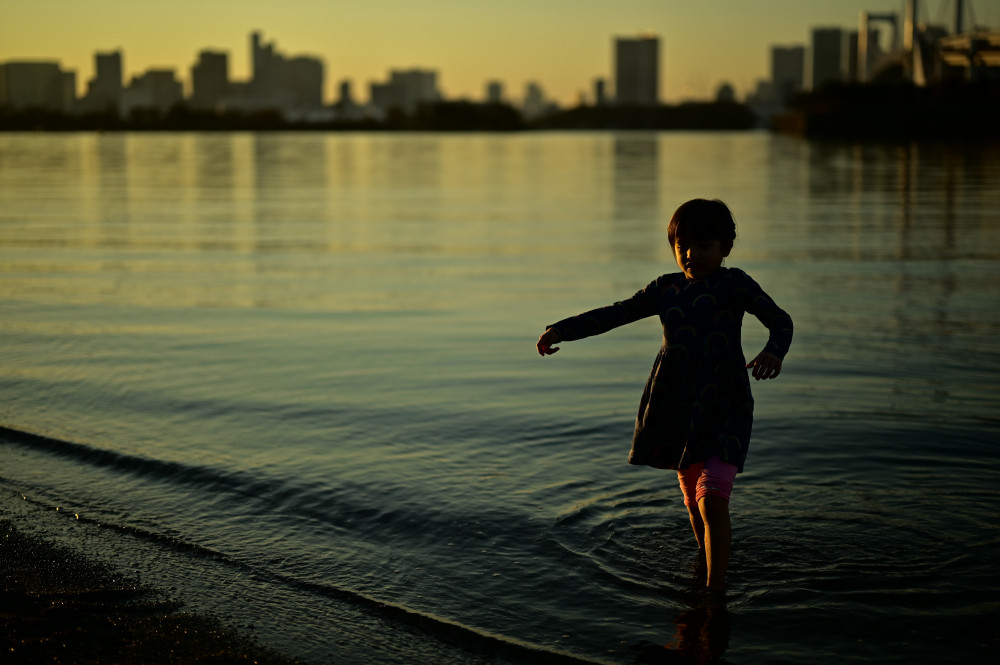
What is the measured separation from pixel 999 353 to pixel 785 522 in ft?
15.0

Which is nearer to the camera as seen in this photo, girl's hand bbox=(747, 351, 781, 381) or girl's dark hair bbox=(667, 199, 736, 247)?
girl's hand bbox=(747, 351, 781, 381)

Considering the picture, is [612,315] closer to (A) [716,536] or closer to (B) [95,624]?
(A) [716,536]

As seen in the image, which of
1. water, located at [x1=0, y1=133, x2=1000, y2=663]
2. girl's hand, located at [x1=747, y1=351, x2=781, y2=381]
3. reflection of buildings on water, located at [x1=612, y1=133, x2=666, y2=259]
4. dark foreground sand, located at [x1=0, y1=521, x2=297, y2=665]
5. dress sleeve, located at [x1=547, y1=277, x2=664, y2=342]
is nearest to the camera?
dark foreground sand, located at [x1=0, y1=521, x2=297, y2=665]

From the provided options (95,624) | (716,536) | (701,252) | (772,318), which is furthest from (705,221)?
(95,624)

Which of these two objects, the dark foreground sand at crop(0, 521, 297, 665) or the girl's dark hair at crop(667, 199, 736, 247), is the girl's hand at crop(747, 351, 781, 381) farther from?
the dark foreground sand at crop(0, 521, 297, 665)

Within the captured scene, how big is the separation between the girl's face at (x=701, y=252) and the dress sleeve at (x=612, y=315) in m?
0.17

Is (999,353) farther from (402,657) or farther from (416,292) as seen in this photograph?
(402,657)

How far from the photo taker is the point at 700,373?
397 cm

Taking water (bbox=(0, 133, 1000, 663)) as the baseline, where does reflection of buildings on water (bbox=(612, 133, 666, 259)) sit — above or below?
above

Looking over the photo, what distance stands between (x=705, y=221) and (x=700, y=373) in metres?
0.55

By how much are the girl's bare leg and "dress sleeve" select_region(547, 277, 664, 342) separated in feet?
2.36

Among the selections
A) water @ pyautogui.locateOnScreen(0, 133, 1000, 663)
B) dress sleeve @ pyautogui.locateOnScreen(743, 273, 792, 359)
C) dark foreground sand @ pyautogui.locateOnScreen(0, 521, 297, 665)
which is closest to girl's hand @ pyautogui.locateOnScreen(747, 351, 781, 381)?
dress sleeve @ pyautogui.locateOnScreen(743, 273, 792, 359)

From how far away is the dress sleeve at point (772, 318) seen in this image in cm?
380

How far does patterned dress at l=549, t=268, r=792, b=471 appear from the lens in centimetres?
392
